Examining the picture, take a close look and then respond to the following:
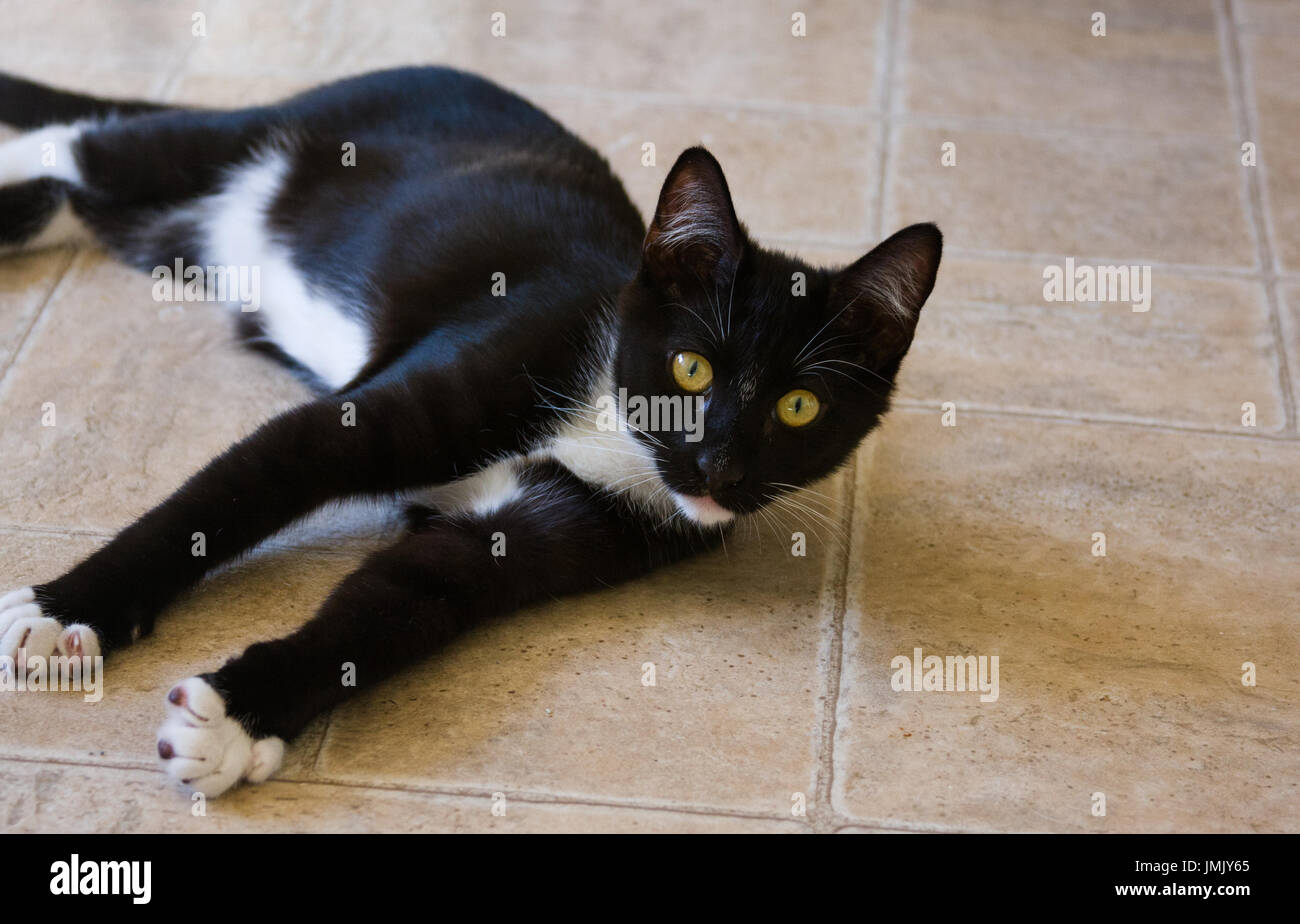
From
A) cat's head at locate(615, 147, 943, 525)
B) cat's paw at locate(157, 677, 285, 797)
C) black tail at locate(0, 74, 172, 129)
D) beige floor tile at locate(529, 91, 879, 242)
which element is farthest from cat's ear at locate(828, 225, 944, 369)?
black tail at locate(0, 74, 172, 129)

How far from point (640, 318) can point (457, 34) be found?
2037 millimetres

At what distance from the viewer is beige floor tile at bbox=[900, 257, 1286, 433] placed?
2754mm

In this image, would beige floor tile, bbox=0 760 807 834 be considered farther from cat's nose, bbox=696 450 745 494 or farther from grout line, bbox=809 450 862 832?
cat's nose, bbox=696 450 745 494

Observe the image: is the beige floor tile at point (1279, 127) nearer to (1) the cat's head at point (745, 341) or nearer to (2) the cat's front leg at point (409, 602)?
(1) the cat's head at point (745, 341)

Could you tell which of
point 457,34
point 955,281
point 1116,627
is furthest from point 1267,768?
point 457,34

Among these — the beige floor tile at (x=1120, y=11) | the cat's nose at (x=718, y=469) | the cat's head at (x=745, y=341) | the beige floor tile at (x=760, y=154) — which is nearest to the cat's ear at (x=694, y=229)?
the cat's head at (x=745, y=341)

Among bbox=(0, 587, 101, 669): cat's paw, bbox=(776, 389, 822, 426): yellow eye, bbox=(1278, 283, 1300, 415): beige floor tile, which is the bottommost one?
bbox=(0, 587, 101, 669): cat's paw

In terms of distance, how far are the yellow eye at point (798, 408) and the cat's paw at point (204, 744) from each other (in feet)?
2.85

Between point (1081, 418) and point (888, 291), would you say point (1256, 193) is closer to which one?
point (1081, 418)

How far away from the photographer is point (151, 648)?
1970 millimetres

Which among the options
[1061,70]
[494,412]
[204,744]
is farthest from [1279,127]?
[204,744]

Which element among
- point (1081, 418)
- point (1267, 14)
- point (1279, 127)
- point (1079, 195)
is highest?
point (1267, 14)

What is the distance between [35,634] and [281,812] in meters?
0.43

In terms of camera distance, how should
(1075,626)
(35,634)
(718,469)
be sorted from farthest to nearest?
(1075,626)
(718,469)
(35,634)
